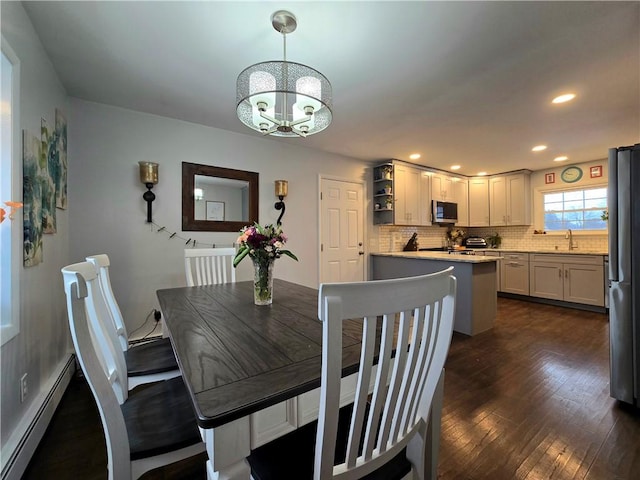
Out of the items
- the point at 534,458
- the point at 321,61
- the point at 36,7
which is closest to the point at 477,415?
the point at 534,458

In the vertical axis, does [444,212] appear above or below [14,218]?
above

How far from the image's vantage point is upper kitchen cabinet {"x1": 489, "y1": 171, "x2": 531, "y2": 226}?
4.96 meters

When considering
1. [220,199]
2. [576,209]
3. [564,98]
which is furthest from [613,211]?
[576,209]

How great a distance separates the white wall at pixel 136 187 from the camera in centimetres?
240

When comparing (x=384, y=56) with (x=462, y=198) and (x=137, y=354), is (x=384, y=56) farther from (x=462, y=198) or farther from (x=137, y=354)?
(x=462, y=198)

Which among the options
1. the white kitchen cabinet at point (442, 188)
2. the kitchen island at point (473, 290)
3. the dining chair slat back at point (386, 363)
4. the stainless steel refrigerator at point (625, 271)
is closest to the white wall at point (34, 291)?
the dining chair slat back at point (386, 363)

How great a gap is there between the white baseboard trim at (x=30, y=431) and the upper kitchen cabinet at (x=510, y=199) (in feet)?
21.1

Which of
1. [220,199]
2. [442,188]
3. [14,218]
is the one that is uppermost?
[442,188]

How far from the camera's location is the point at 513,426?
1610 millimetres

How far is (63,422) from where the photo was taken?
1677mm

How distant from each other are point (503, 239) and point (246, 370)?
6258mm

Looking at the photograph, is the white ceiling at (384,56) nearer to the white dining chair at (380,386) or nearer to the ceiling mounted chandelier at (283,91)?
the ceiling mounted chandelier at (283,91)

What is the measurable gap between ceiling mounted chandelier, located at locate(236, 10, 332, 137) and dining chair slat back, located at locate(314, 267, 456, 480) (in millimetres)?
1268

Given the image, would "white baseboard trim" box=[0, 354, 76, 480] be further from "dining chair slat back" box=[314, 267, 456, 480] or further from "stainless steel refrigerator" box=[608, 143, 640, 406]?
"stainless steel refrigerator" box=[608, 143, 640, 406]
